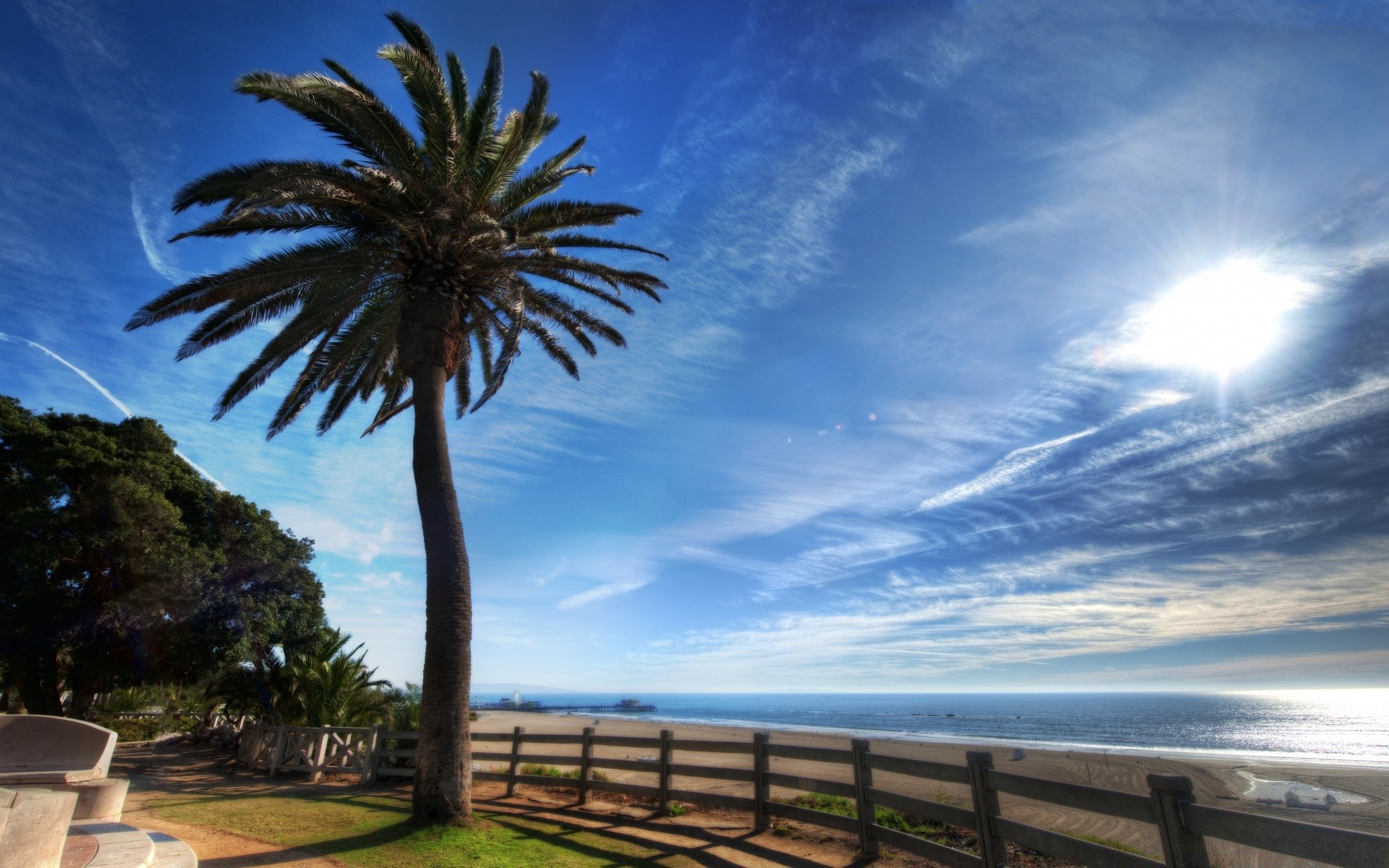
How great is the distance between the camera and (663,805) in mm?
10477

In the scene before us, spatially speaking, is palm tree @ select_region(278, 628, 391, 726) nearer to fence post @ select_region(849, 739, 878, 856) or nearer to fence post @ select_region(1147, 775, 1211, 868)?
fence post @ select_region(849, 739, 878, 856)

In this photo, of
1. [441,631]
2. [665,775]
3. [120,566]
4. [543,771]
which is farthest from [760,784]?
[120,566]

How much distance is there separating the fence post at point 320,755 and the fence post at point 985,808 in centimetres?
1460

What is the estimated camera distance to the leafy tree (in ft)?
60.5

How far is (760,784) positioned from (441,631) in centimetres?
542

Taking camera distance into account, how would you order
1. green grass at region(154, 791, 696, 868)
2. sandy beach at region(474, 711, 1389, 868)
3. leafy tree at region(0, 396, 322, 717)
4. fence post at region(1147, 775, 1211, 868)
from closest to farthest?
fence post at region(1147, 775, 1211, 868), green grass at region(154, 791, 696, 868), sandy beach at region(474, 711, 1389, 868), leafy tree at region(0, 396, 322, 717)

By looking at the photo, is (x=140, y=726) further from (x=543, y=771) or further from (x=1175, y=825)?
(x=1175, y=825)

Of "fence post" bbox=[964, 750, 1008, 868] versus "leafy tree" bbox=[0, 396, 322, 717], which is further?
"leafy tree" bbox=[0, 396, 322, 717]

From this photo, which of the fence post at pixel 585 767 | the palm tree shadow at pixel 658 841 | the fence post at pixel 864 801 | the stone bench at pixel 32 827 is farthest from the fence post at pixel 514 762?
the stone bench at pixel 32 827

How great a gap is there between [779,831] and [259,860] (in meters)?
6.61

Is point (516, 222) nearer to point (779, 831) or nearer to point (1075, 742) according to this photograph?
point (779, 831)

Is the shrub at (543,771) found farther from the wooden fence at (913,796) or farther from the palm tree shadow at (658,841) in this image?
the palm tree shadow at (658,841)

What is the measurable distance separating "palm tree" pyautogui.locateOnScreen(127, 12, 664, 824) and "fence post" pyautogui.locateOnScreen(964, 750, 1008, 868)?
22.5ft

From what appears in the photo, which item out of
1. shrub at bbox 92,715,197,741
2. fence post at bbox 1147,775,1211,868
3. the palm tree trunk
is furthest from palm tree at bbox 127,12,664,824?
shrub at bbox 92,715,197,741
